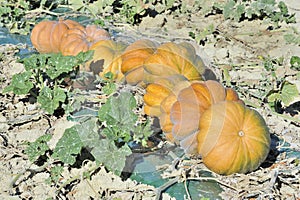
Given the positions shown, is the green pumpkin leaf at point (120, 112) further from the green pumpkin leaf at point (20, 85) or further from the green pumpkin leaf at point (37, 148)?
the green pumpkin leaf at point (20, 85)

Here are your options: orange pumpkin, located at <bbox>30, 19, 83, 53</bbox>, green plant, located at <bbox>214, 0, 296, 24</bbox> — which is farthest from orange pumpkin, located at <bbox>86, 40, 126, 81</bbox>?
green plant, located at <bbox>214, 0, 296, 24</bbox>

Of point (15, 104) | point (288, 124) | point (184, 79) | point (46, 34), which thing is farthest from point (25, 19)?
point (288, 124)

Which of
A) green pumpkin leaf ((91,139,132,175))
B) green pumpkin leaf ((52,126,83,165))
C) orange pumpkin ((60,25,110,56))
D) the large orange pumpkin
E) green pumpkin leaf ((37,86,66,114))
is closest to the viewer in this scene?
green pumpkin leaf ((91,139,132,175))

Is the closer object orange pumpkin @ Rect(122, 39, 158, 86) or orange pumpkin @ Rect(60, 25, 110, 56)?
orange pumpkin @ Rect(122, 39, 158, 86)

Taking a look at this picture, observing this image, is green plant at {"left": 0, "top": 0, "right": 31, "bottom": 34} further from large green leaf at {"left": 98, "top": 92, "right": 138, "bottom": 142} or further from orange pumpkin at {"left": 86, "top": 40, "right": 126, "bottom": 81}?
large green leaf at {"left": 98, "top": 92, "right": 138, "bottom": 142}

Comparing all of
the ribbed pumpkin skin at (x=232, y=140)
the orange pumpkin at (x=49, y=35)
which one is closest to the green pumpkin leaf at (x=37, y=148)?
the ribbed pumpkin skin at (x=232, y=140)

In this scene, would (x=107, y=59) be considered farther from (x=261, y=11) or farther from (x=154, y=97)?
(x=261, y=11)
